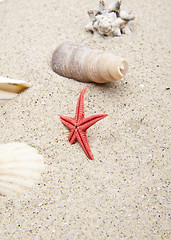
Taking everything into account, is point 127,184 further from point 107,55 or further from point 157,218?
point 107,55

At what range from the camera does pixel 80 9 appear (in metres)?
3.32

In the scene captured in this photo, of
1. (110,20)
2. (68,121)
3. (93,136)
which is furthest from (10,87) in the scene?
(110,20)

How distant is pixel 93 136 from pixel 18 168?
2.28 feet

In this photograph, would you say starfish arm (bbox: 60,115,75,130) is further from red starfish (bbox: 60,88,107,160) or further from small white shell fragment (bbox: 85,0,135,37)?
small white shell fragment (bbox: 85,0,135,37)

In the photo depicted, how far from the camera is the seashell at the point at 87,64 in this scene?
2160mm

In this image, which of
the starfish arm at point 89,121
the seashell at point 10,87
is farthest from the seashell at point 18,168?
the seashell at point 10,87

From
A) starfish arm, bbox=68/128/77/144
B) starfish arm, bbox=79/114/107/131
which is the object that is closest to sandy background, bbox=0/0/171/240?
starfish arm, bbox=68/128/77/144

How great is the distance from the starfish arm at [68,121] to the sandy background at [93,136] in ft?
0.26

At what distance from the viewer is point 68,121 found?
6.74 feet

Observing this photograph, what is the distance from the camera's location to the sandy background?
1707 mm

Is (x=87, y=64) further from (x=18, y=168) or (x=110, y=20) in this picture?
(x=18, y=168)

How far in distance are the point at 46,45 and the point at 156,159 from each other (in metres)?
1.86

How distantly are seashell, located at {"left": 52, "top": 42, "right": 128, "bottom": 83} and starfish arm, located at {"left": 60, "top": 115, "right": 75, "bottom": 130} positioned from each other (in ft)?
1.80

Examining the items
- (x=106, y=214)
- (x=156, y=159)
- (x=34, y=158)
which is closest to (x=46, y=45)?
(x=34, y=158)
